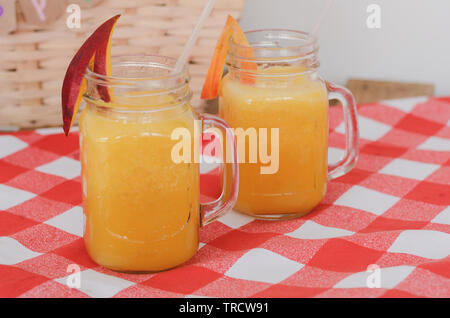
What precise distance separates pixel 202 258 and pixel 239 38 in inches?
12.6

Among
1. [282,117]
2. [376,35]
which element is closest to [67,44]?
[282,117]

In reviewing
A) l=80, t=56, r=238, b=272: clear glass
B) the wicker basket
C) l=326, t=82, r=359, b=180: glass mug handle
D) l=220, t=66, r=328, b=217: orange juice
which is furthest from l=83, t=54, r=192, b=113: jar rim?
the wicker basket

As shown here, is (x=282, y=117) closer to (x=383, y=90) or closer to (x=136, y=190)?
(x=136, y=190)

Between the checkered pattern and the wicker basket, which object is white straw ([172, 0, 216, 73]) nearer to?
the checkered pattern

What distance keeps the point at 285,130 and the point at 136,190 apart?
10.1 inches

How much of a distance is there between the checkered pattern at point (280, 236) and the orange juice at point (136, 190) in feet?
0.11

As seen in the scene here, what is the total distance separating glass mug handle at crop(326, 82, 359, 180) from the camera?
1043 millimetres

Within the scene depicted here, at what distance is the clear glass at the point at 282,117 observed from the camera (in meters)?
0.95

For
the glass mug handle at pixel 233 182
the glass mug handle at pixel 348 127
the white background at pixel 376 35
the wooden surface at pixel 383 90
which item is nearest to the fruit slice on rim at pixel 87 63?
the glass mug handle at pixel 233 182

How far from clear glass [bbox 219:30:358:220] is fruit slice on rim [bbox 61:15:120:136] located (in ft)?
0.70

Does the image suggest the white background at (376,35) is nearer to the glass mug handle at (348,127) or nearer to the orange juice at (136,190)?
the glass mug handle at (348,127)

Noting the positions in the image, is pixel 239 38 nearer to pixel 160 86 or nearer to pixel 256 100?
pixel 256 100
